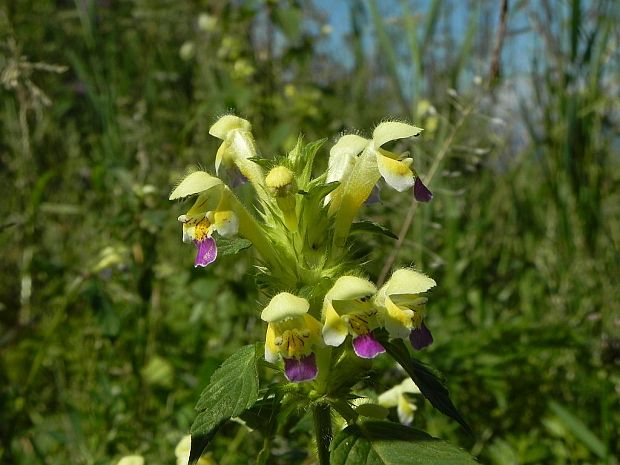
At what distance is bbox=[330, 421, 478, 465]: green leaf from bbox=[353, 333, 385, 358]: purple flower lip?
12cm

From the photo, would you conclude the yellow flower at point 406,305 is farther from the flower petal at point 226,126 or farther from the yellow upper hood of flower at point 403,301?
the flower petal at point 226,126

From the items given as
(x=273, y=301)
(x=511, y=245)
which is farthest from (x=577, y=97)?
(x=273, y=301)

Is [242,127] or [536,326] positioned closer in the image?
[242,127]

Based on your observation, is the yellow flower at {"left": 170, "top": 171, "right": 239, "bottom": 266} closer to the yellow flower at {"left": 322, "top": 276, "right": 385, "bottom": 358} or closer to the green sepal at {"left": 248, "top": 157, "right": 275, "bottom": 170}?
the green sepal at {"left": 248, "top": 157, "right": 275, "bottom": 170}

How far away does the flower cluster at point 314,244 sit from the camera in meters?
1.00

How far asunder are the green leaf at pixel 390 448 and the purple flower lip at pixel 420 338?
0.12 meters

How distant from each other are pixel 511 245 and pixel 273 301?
2534 millimetres

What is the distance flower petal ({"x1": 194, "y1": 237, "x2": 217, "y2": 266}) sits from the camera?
3.37 feet

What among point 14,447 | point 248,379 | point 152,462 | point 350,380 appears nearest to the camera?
point 248,379

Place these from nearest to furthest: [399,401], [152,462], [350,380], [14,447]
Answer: [350,380] → [399,401] → [152,462] → [14,447]

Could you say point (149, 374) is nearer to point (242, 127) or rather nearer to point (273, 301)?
point (242, 127)

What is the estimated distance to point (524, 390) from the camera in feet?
7.66

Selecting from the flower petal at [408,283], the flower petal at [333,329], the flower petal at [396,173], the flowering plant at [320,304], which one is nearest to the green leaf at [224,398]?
the flowering plant at [320,304]

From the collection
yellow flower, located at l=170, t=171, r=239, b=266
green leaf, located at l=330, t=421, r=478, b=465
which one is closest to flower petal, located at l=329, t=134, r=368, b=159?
yellow flower, located at l=170, t=171, r=239, b=266
